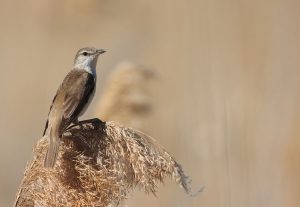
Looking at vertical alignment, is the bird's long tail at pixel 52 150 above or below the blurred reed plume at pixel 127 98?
below

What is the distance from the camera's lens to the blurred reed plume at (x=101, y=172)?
3.50 metres

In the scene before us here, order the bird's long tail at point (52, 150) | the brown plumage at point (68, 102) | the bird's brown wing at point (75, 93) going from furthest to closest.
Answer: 1. the bird's brown wing at point (75, 93)
2. the brown plumage at point (68, 102)
3. the bird's long tail at point (52, 150)

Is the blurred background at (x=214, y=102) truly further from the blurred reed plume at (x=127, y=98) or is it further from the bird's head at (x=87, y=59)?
the bird's head at (x=87, y=59)

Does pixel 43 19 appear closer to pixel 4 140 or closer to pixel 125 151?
pixel 4 140

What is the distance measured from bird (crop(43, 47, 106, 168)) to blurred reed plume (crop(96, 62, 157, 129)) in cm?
15

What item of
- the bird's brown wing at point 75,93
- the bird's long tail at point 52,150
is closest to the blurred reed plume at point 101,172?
the bird's long tail at point 52,150

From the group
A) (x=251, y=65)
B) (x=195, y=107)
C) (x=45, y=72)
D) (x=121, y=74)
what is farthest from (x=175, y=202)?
(x=45, y=72)

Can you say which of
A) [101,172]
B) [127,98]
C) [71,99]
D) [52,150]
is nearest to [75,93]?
[71,99]

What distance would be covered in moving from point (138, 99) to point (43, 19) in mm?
5969

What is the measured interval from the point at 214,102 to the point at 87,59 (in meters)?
0.99

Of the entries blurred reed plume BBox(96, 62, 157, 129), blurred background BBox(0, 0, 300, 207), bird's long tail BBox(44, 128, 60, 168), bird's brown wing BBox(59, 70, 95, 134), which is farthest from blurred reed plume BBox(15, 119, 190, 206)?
blurred reed plume BBox(96, 62, 157, 129)

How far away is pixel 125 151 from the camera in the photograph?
366 cm

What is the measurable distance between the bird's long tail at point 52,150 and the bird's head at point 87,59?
1417 mm

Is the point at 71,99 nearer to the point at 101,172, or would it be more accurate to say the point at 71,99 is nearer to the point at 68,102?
the point at 68,102
